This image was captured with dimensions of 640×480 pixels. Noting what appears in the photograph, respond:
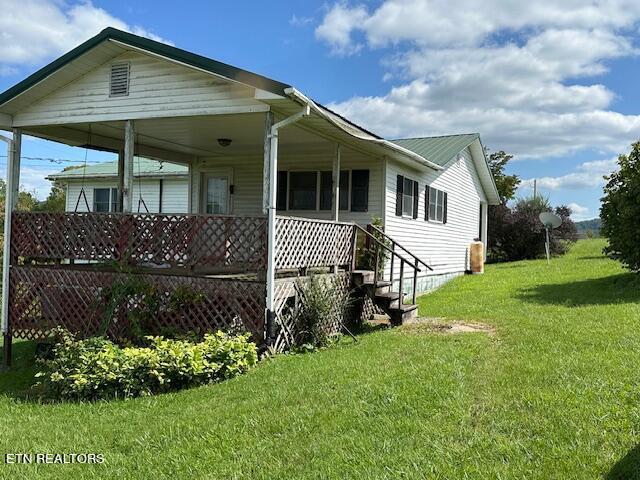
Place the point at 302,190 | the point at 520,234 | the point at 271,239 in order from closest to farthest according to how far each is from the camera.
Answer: the point at 271,239 → the point at 302,190 → the point at 520,234

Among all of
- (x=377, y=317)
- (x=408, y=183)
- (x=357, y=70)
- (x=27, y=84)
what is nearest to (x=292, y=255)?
(x=377, y=317)

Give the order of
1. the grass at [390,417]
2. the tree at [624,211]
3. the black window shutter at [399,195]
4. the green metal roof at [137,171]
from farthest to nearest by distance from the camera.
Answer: the green metal roof at [137,171] → the black window shutter at [399,195] → the tree at [624,211] → the grass at [390,417]

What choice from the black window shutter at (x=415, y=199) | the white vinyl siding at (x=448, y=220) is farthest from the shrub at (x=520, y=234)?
the black window shutter at (x=415, y=199)

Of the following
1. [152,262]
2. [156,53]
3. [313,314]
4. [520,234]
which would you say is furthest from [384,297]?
[520,234]

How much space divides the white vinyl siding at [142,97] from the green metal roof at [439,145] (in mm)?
8199

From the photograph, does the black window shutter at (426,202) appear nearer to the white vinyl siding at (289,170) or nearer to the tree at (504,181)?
the white vinyl siding at (289,170)

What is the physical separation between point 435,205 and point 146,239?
31.1 ft

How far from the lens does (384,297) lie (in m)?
9.63

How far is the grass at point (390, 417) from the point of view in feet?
12.8

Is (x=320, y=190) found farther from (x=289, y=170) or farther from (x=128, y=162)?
(x=128, y=162)

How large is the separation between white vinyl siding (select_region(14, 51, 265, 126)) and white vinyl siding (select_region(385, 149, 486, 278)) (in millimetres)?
4976

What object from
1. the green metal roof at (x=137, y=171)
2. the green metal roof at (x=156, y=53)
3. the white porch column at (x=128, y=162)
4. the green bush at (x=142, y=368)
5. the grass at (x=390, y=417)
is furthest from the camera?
the green metal roof at (x=137, y=171)

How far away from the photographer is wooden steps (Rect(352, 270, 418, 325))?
9508mm

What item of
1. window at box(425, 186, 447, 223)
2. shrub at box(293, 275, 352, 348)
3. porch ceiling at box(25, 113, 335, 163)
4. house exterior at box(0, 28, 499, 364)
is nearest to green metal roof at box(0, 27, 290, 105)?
house exterior at box(0, 28, 499, 364)
